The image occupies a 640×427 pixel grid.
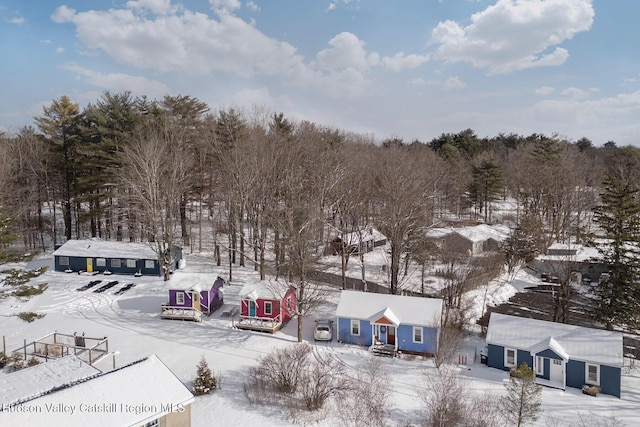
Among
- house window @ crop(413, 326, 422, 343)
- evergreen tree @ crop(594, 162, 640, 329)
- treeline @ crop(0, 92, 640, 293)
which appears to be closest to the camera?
house window @ crop(413, 326, 422, 343)

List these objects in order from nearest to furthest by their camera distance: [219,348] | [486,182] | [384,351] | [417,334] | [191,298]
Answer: [219,348] → [384,351] → [417,334] → [191,298] → [486,182]

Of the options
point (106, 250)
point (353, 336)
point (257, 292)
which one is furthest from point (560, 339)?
point (106, 250)

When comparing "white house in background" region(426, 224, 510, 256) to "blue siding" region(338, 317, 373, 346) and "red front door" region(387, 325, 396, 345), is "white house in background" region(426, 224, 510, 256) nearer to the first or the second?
"red front door" region(387, 325, 396, 345)

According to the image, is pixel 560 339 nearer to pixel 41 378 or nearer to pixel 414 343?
pixel 414 343

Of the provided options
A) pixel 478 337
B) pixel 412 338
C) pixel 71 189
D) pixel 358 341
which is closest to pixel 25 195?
pixel 71 189

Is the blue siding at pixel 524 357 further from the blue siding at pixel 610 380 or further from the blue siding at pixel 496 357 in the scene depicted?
the blue siding at pixel 610 380

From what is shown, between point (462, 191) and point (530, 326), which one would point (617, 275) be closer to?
point (530, 326)

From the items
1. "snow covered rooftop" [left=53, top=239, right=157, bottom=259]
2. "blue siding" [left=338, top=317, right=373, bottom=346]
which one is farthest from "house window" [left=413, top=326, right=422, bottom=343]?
"snow covered rooftop" [left=53, top=239, right=157, bottom=259]
